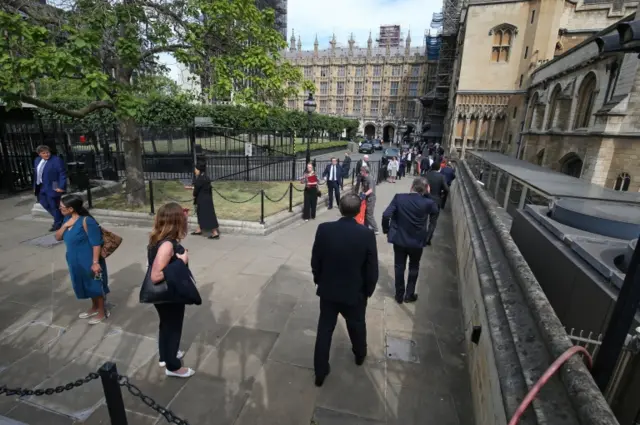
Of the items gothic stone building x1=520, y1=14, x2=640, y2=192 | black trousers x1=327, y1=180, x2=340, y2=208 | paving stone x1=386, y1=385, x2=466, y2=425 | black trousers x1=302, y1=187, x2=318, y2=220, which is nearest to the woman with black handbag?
paving stone x1=386, y1=385, x2=466, y2=425

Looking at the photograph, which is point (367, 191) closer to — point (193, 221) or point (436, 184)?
point (436, 184)

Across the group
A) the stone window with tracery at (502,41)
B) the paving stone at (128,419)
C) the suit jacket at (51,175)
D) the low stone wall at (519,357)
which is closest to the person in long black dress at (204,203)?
the suit jacket at (51,175)

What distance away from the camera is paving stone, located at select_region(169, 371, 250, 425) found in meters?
2.77

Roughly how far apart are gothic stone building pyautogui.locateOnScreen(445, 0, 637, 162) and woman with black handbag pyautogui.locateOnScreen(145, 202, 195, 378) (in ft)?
97.7

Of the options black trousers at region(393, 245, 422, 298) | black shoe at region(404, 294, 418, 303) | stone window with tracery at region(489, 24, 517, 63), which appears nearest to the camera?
black trousers at region(393, 245, 422, 298)

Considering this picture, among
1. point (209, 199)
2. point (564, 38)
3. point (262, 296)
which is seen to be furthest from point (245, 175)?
point (564, 38)

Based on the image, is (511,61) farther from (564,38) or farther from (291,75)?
(291,75)

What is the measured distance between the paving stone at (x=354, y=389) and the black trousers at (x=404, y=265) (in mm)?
1463

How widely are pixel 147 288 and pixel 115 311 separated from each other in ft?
6.87

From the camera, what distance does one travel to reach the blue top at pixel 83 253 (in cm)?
361

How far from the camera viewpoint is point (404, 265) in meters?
4.62

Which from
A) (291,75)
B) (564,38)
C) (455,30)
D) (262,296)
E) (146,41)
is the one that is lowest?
(262,296)

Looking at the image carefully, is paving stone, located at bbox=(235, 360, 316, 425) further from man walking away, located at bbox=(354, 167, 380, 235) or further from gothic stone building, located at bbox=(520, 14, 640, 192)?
gothic stone building, located at bbox=(520, 14, 640, 192)

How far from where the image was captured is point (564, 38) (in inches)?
1081
